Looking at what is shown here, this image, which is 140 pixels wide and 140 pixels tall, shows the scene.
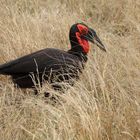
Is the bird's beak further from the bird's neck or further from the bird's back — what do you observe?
the bird's back

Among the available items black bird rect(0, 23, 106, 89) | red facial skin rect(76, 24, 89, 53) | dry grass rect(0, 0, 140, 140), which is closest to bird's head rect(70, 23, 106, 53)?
red facial skin rect(76, 24, 89, 53)

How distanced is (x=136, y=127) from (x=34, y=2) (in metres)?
3.33

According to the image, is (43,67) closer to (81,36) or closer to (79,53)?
(79,53)

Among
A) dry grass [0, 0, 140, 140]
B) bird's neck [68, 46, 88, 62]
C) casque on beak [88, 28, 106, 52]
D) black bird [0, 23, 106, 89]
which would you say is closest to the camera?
dry grass [0, 0, 140, 140]

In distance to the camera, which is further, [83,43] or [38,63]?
[83,43]

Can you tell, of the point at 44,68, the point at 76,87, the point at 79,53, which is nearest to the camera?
the point at 76,87

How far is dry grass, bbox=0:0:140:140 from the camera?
9.60 ft

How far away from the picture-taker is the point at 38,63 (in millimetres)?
3867

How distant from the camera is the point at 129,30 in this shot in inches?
207

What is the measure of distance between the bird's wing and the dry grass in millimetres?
142

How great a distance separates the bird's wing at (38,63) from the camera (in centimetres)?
385

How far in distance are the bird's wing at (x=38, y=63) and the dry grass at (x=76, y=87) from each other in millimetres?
142

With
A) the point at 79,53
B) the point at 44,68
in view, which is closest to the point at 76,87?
the point at 44,68

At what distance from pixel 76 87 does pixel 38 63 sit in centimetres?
54
